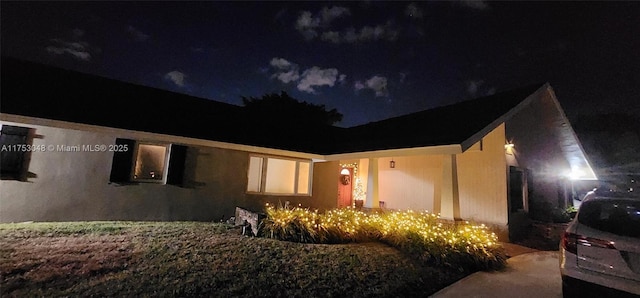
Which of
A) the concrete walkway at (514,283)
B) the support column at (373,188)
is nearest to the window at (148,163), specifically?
the support column at (373,188)

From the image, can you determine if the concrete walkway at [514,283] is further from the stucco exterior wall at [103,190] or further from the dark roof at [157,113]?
the stucco exterior wall at [103,190]

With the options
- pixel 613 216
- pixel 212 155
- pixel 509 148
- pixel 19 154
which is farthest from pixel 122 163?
pixel 509 148

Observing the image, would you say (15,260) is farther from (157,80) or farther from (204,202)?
(157,80)

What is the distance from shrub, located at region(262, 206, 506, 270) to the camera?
4875 mm

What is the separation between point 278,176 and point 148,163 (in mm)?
4251

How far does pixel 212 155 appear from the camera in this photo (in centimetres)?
812

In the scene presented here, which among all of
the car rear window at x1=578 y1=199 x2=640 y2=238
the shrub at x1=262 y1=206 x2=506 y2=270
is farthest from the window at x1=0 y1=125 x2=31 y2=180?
the car rear window at x1=578 y1=199 x2=640 y2=238

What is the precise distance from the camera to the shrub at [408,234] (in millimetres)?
4875

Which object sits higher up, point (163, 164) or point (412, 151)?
point (412, 151)

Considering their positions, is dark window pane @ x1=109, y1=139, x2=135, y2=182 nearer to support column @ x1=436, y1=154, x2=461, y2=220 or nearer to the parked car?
support column @ x1=436, y1=154, x2=461, y2=220

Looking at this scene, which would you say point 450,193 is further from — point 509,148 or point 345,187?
point 345,187

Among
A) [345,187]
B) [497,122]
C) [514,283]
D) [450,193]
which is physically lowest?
[514,283]

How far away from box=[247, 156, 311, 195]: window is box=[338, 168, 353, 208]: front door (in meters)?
2.18

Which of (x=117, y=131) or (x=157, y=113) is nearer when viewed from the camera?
(x=117, y=131)
